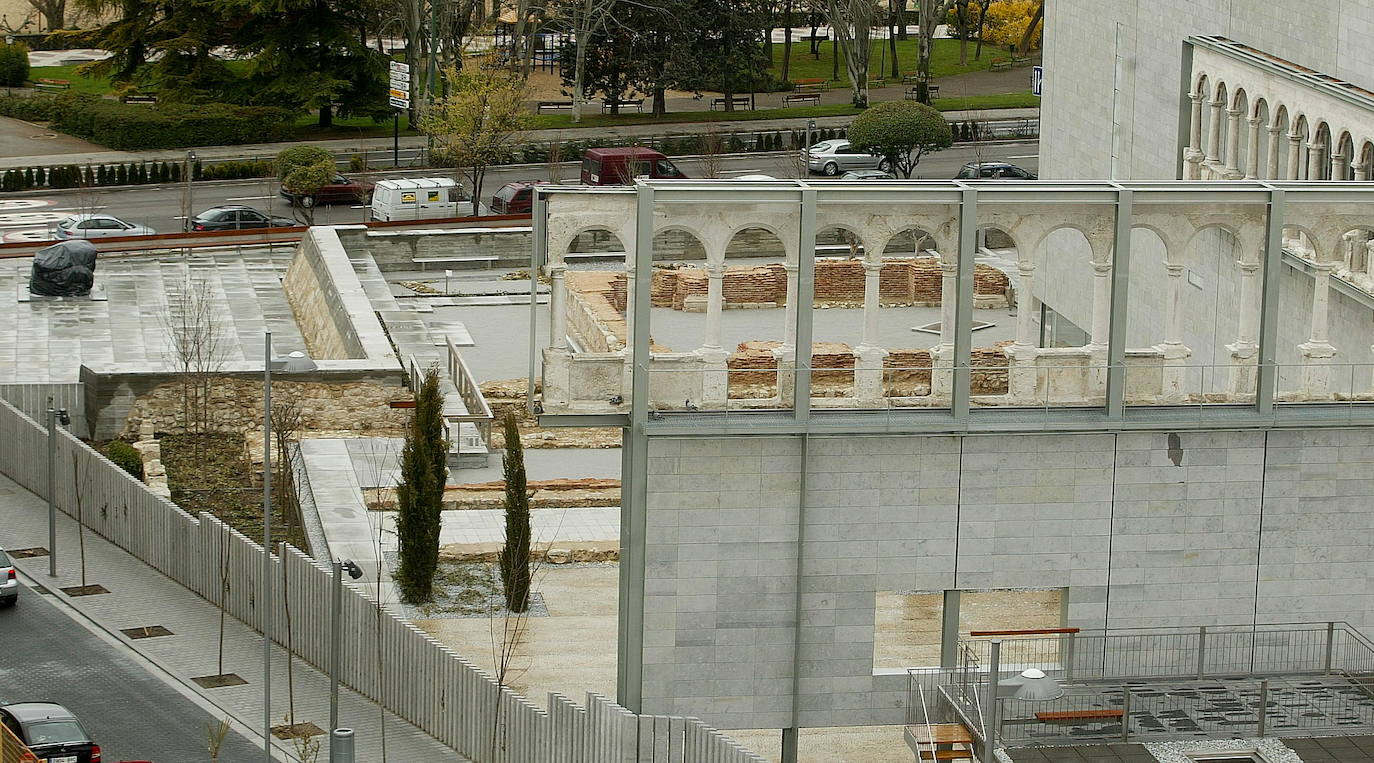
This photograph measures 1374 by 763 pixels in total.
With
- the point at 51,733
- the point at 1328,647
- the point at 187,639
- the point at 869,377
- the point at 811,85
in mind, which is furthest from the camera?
the point at 811,85

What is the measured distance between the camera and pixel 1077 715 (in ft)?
89.2

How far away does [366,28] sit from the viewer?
92125 millimetres

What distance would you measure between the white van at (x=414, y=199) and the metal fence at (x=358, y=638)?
30806mm

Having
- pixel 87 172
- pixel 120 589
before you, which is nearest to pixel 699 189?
pixel 120 589

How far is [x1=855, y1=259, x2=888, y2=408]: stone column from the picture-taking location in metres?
27.5

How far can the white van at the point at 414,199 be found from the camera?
7275 cm

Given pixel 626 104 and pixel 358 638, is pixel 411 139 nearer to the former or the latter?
pixel 626 104

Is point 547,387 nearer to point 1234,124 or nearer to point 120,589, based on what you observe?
point 120,589

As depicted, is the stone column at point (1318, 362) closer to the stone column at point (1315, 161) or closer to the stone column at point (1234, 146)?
the stone column at point (1315, 161)

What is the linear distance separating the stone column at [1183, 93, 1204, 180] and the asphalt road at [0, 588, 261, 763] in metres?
21.8

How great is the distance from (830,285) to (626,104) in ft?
130

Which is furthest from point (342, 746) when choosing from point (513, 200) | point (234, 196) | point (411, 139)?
point (411, 139)

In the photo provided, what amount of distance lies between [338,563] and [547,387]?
5.42 m

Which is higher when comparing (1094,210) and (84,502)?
(1094,210)
